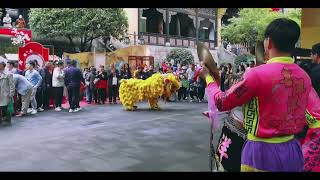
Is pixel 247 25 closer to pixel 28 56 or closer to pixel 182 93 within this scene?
pixel 182 93

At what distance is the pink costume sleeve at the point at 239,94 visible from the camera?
209 centimetres

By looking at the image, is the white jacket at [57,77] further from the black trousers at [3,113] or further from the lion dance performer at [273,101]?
the lion dance performer at [273,101]

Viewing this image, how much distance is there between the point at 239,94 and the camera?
6.94 ft

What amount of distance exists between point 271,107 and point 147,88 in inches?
331

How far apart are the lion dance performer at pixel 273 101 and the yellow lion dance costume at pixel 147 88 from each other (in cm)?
818

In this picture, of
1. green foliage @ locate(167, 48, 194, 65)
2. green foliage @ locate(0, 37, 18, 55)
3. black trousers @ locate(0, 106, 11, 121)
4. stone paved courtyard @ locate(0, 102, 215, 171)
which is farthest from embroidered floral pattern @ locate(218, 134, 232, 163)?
green foliage @ locate(167, 48, 194, 65)

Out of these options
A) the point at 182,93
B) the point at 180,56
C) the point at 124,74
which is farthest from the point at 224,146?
the point at 180,56

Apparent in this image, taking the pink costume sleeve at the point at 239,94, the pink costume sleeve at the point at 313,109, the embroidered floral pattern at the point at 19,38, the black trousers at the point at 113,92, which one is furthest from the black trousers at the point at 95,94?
the pink costume sleeve at the point at 239,94

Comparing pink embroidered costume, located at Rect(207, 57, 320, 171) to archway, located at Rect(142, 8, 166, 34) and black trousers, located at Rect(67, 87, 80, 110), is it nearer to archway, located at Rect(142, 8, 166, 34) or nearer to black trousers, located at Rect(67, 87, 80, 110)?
black trousers, located at Rect(67, 87, 80, 110)

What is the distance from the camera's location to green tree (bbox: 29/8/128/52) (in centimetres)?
1730

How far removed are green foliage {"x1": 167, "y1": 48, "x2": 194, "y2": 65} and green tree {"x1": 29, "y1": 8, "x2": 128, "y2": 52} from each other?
2748 millimetres

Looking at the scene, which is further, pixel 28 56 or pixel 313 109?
pixel 28 56

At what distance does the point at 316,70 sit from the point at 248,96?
1.49 m
